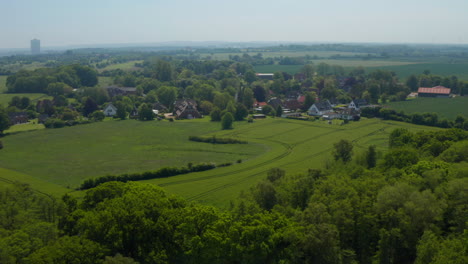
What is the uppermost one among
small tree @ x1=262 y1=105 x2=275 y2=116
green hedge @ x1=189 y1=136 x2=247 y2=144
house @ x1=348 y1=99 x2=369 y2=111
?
house @ x1=348 y1=99 x2=369 y2=111

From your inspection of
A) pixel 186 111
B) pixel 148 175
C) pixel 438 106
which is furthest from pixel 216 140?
pixel 438 106

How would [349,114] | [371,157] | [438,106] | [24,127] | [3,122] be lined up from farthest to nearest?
[438,106] < [349,114] < [24,127] < [3,122] < [371,157]

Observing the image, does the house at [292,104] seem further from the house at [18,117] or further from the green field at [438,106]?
the house at [18,117]

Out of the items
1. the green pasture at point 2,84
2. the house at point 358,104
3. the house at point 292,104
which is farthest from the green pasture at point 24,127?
the house at point 358,104

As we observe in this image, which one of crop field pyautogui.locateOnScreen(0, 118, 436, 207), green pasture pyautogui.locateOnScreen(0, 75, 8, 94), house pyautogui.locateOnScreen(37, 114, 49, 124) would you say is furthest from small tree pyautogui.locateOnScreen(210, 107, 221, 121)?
green pasture pyautogui.locateOnScreen(0, 75, 8, 94)

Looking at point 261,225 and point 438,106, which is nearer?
point 261,225

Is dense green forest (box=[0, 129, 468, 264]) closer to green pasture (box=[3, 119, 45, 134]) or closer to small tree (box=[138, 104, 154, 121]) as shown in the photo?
green pasture (box=[3, 119, 45, 134])

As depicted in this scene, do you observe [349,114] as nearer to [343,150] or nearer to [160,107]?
[343,150]

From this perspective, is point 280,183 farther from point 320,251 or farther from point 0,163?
point 0,163

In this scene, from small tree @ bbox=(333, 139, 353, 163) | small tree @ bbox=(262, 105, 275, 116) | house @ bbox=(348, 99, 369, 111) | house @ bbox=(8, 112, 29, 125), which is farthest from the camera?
house @ bbox=(348, 99, 369, 111)
